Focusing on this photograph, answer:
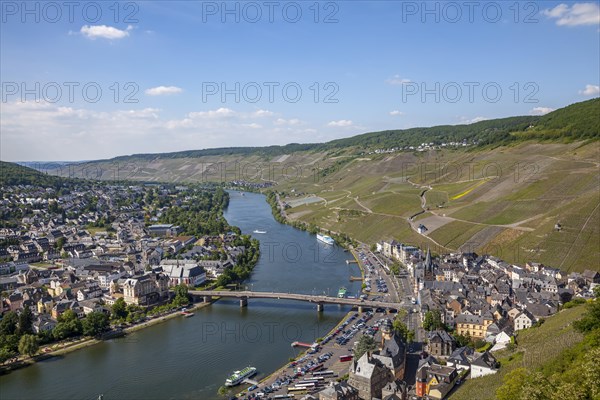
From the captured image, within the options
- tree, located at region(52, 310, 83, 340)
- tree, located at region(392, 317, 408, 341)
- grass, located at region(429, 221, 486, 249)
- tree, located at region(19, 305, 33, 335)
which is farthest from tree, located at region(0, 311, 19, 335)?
grass, located at region(429, 221, 486, 249)

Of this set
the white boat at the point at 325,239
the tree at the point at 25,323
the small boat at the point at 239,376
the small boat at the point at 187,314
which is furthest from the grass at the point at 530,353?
the white boat at the point at 325,239

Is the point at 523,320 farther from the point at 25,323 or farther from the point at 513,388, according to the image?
the point at 25,323

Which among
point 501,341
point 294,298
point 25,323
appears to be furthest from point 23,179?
point 501,341

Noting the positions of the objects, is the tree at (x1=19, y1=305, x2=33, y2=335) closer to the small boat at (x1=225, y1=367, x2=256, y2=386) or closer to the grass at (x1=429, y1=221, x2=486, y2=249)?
the small boat at (x1=225, y1=367, x2=256, y2=386)

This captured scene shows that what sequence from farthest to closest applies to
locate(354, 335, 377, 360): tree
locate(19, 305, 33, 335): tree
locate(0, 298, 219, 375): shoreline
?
locate(19, 305, 33, 335): tree, locate(0, 298, 219, 375): shoreline, locate(354, 335, 377, 360): tree

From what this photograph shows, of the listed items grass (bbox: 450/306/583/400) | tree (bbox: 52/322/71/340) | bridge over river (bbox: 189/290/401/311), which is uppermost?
grass (bbox: 450/306/583/400)

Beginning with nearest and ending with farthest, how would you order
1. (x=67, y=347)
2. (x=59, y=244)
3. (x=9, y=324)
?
(x=67, y=347)
(x=9, y=324)
(x=59, y=244)

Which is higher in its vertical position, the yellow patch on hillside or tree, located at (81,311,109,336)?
the yellow patch on hillside
